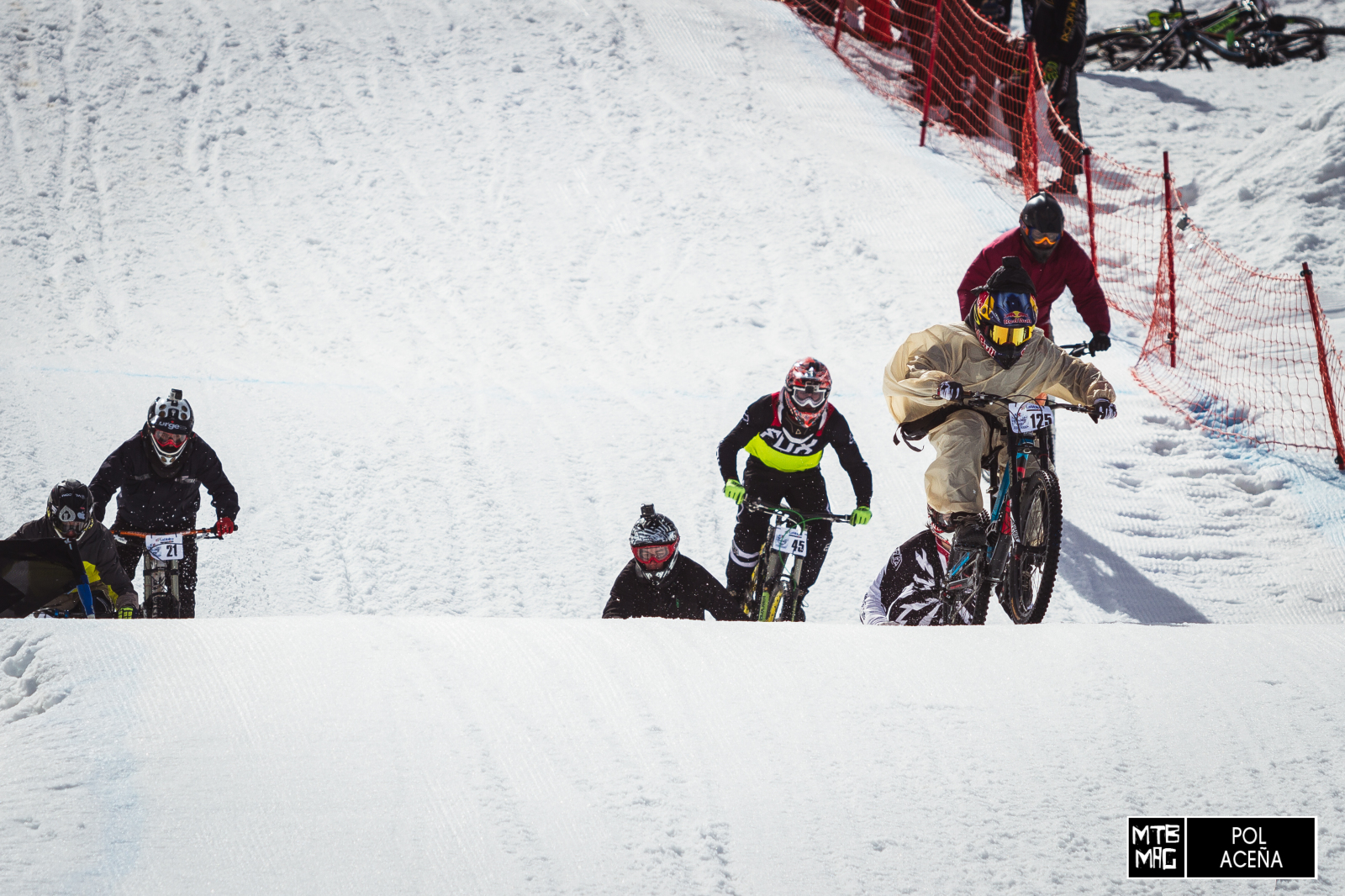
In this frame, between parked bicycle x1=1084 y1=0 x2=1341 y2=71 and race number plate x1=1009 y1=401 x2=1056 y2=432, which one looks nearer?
race number plate x1=1009 y1=401 x2=1056 y2=432

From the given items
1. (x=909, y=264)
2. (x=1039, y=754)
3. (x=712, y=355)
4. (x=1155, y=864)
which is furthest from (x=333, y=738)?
(x=909, y=264)

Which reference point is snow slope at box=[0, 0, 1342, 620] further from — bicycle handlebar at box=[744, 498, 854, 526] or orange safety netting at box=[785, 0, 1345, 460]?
bicycle handlebar at box=[744, 498, 854, 526]

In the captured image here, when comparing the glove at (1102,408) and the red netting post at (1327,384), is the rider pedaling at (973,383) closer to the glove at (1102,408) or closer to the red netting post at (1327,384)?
the glove at (1102,408)

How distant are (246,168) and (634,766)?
35.2 ft

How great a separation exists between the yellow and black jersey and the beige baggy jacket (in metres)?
0.35

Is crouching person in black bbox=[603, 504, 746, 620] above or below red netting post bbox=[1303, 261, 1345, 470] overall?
below

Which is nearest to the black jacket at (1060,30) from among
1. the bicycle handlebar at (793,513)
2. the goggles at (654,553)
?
the bicycle handlebar at (793,513)

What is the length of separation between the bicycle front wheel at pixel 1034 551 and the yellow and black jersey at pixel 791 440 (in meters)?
0.81

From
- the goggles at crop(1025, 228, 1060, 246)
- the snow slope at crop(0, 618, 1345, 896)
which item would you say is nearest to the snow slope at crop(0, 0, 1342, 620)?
the goggles at crop(1025, 228, 1060, 246)

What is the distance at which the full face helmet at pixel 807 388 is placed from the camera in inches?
221

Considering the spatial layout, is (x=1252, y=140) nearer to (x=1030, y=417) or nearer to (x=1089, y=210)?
(x=1089, y=210)

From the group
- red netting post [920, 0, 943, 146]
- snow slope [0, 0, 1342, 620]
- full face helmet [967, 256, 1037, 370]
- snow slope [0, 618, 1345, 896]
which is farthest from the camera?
red netting post [920, 0, 943, 146]

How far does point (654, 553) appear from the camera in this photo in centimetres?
552

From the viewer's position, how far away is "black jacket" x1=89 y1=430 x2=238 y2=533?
20.0ft
